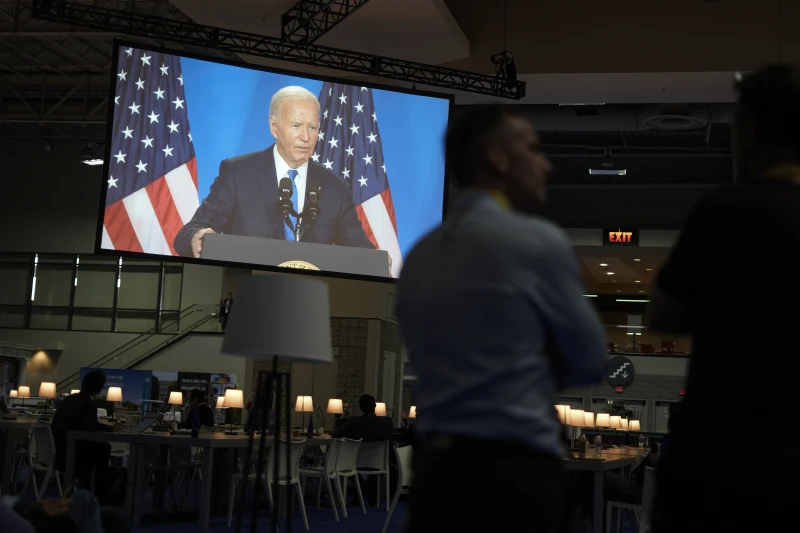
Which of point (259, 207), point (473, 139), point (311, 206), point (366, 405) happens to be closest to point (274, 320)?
point (473, 139)

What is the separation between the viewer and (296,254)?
10.1 meters

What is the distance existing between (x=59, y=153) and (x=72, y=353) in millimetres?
5215

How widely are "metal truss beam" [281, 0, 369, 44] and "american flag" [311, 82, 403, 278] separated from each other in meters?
0.58

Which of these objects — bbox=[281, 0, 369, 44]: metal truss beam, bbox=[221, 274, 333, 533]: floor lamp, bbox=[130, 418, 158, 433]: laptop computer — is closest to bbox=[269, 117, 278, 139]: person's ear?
bbox=[281, 0, 369, 44]: metal truss beam

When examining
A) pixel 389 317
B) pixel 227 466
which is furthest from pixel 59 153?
pixel 227 466

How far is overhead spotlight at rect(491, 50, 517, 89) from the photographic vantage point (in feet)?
34.4

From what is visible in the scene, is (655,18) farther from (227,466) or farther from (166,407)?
(166,407)

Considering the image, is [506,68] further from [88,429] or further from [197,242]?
[88,429]

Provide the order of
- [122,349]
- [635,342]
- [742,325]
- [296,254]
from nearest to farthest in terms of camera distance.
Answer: [742,325] → [296,254] → [122,349] → [635,342]

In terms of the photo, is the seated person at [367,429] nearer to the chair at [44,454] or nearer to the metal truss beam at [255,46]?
the chair at [44,454]

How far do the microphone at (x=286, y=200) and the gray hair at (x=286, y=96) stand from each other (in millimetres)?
724

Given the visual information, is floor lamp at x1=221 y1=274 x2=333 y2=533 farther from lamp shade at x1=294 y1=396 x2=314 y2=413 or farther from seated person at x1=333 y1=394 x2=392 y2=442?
lamp shade at x1=294 y1=396 x2=314 y2=413

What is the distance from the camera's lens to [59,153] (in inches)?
1008

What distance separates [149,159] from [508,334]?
A: 8.79 m
